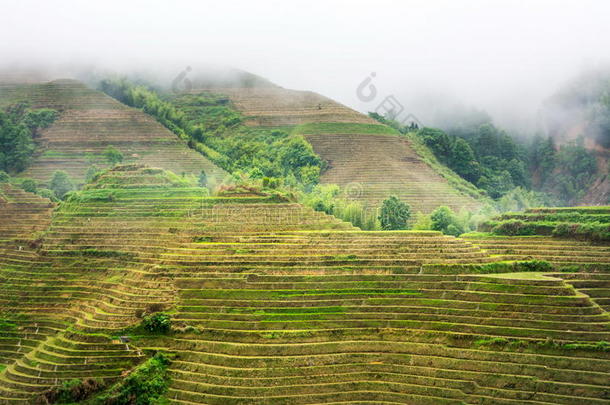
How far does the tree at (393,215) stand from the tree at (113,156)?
2203 cm

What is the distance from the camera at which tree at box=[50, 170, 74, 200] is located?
5072 cm

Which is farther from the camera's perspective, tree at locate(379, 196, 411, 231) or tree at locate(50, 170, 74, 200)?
tree at locate(50, 170, 74, 200)

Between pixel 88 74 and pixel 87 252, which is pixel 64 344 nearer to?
pixel 87 252

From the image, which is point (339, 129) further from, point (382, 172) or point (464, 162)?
point (464, 162)

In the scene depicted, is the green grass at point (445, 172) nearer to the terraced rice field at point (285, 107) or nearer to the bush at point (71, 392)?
the terraced rice field at point (285, 107)

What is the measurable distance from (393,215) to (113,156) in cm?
2332

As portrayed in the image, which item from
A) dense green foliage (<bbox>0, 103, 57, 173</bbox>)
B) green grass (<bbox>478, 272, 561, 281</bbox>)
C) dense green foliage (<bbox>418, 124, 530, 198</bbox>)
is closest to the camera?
green grass (<bbox>478, 272, 561, 281</bbox>)

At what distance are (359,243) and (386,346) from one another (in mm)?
6695

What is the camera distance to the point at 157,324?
1182 inches

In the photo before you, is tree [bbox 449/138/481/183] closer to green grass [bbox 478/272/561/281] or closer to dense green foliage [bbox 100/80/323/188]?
dense green foliage [bbox 100/80/323/188]

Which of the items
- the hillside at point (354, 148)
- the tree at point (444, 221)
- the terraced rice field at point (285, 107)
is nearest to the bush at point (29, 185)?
the hillside at point (354, 148)

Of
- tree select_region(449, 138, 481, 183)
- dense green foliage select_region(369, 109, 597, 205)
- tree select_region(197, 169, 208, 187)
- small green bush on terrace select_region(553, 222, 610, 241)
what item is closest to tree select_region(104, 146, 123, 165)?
tree select_region(197, 169, 208, 187)

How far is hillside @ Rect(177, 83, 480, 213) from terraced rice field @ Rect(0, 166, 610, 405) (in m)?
17.3

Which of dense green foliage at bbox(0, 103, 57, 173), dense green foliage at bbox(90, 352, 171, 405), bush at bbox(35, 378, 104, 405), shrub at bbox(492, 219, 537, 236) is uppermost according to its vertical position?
shrub at bbox(492, 219, 537, 236)
